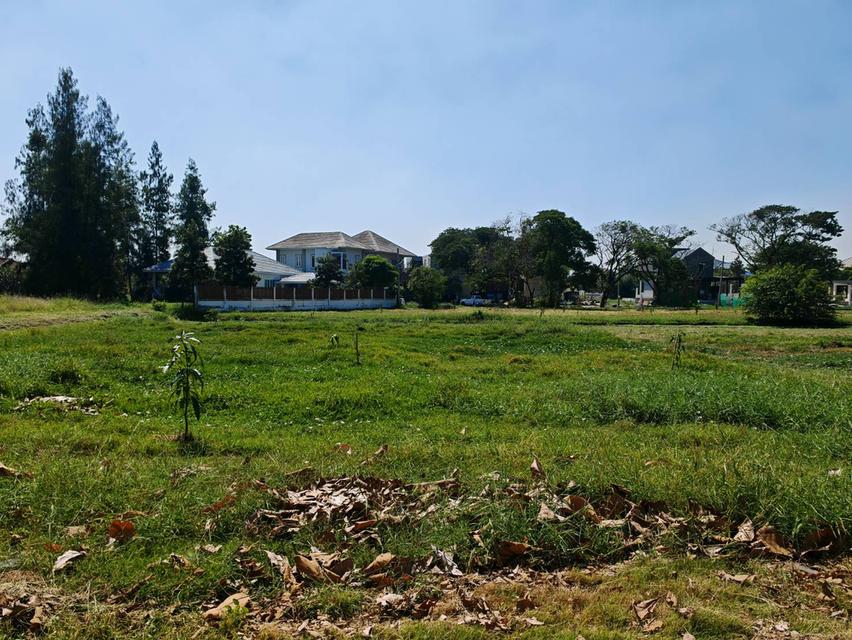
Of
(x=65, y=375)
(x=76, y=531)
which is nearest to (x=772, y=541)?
(x=76, y=531)

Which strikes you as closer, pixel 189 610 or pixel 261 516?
pixel 189 610

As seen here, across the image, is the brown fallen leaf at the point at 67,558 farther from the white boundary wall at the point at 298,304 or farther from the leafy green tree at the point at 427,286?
the leafy green tree at the point at 427,286

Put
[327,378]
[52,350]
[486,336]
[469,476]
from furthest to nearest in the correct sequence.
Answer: [486,336], [52,350], [327,378], [469,476]

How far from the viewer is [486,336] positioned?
21.2 metres

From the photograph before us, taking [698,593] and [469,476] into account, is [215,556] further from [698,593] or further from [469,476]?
[698,593]

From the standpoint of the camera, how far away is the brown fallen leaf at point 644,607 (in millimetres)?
3006

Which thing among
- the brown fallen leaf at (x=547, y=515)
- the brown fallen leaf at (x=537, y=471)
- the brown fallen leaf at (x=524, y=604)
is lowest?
the brown fallen leaf at (x=524, y=604)

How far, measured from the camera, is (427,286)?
2003 inches

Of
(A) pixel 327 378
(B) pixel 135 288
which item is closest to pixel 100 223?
(B) pixel 135 288

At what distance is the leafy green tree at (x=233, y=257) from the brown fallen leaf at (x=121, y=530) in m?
41.5

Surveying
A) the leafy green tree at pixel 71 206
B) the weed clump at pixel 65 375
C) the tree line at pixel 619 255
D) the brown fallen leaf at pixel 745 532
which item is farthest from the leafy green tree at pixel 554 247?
the brown fallen leaf at pixel 745 532

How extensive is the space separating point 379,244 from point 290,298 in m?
30.1

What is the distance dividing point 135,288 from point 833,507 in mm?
57646

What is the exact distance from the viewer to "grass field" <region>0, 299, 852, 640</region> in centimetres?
308
